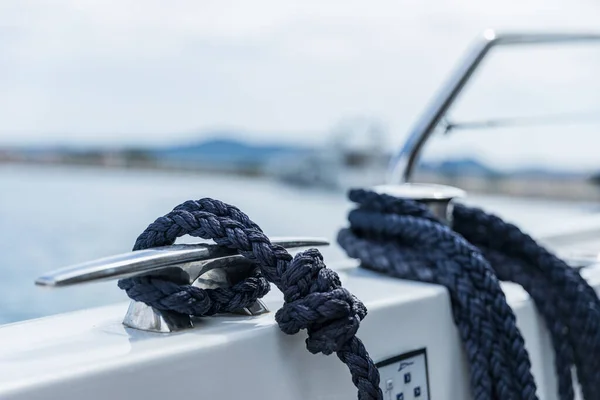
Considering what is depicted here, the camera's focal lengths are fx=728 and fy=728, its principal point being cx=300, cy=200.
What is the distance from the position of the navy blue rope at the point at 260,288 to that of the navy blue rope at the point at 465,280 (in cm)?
22

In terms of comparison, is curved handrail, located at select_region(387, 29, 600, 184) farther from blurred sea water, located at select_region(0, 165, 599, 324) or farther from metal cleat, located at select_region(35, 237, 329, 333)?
metal cleat, located at select_region(35, 237, 329, 333)

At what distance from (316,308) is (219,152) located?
0.59 metres

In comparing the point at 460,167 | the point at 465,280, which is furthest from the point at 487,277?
the point at 460,167

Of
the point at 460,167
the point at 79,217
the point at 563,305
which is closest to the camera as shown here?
the point at 563,305

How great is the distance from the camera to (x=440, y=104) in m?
1.18

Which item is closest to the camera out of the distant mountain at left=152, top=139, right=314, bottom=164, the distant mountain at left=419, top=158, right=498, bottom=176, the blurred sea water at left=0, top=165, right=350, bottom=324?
the blurred sea water at left=0, top=165, right=350, bottom=324

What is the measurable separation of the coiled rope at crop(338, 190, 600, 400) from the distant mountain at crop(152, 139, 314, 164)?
256mm

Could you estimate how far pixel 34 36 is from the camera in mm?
1014

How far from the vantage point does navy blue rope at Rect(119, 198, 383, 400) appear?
59 cm

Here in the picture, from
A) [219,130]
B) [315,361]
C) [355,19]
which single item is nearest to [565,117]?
[355,19]

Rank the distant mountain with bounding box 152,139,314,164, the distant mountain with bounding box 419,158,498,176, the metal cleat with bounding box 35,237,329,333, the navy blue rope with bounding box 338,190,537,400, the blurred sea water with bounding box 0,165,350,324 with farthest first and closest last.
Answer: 1. the distant mountain with bounding box 419,158,498,176
2. the distant mountain with bounding box 152,139,314,164
3. the blurred sea water with bounding box 0,165,350,324
4. the navy blue rope with bounding box 338,190,537,400
5. the metal cleat with bounding box 35,237,329,333

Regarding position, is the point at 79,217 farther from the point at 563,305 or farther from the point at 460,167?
the point at 460,167

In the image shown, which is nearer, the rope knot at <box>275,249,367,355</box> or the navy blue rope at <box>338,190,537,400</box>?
the rope knot at <box>275,249,367,355</box>

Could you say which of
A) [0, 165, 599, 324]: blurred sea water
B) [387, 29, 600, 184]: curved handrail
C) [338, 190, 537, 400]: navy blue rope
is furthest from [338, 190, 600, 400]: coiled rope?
[387, 29, 600, 184]: curved handrail
